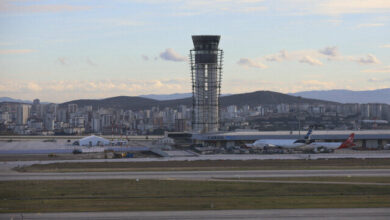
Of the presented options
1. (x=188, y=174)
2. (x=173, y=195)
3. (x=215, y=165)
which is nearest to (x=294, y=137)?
(x=215, y=165)

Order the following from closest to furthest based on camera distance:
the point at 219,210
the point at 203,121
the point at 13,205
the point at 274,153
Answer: the point at 219,210, the point at 13,205, the point at 274,153, the point at 203,121

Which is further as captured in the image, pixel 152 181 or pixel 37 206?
pixel 152 181

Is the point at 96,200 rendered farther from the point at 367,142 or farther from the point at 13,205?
the point at 367,142

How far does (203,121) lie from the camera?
131 m

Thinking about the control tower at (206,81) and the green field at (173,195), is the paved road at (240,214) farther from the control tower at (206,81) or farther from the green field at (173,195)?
the control tower at (206,81)

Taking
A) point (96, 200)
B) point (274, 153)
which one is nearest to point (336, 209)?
point (96, 200)

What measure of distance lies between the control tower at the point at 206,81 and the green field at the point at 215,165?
5362 cm

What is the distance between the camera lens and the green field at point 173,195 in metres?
38.6

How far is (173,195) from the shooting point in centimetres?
4312

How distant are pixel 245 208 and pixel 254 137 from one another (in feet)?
262

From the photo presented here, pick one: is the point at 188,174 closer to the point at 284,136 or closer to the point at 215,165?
the point at 215,165

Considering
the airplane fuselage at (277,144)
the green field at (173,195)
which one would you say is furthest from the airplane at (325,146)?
the green field at (173,195)

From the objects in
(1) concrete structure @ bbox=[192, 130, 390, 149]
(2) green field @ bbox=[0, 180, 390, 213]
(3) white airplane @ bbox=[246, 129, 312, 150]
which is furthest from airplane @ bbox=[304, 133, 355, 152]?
(2) green field @ bbox=[0, 180, 390, 213]

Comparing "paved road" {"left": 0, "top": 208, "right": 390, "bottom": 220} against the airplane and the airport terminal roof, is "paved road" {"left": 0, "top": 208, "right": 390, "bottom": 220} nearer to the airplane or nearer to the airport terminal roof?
the airplane
